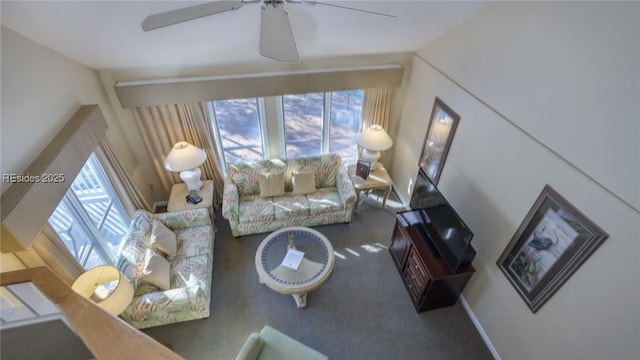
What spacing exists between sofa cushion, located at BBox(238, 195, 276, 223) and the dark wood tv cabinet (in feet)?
5.57

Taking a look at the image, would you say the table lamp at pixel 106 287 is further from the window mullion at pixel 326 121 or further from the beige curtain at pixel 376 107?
the beige curtain at pixel 376 107

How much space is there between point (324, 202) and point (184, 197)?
197 centimetres

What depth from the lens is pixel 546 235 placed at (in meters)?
2.20

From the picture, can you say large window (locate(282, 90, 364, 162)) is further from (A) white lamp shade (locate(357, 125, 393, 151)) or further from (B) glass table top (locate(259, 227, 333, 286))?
(B) glass table top (locate(259, 227, 333, 286))

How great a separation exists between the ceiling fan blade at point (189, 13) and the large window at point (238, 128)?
7.75 ft

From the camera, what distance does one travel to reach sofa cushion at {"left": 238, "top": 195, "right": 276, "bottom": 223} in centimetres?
391

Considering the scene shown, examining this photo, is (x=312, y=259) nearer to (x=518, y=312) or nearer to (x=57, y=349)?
(x=518, y=312)

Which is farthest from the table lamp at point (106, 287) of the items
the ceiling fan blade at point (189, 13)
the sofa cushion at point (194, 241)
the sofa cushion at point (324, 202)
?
the sofa cushion at point (324, 202)

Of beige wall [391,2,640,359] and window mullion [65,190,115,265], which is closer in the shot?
beige wall [391,2,640,359]

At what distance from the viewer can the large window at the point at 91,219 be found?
104 inches

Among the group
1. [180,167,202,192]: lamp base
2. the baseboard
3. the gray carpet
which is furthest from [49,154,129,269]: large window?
the baseboard

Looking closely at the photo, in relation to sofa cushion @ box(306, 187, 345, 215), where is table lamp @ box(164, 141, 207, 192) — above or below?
above

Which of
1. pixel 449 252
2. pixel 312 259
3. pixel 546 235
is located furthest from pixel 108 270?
pixel 546 235

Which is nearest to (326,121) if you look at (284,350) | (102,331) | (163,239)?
(163,239)
